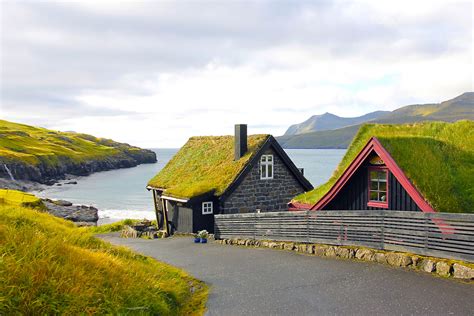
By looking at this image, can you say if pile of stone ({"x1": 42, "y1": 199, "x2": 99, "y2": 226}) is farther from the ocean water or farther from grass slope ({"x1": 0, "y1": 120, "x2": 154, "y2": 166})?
grass slope ({"x1": 0, "y1": 120, "x2": 154, "y2": 166})

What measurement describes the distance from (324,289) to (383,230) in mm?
3662

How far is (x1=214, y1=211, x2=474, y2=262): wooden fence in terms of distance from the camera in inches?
432

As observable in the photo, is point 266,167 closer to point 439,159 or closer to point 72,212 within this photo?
point 439,159

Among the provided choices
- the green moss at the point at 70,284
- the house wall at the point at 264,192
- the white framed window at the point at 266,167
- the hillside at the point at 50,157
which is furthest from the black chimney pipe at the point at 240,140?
the hillside at the point at 50,157

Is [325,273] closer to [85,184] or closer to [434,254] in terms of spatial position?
[434,254]

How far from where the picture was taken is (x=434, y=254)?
1165 centimetres

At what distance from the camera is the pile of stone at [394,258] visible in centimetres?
1070

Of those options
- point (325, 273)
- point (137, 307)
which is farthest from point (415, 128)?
point (137, 307)

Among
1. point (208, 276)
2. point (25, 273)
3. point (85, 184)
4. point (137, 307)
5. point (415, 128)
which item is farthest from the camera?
point (85, 184)

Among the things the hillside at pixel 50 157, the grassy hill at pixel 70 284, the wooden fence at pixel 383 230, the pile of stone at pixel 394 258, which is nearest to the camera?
the grassy hill at pixel 70 284

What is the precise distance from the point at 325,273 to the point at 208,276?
3.77 m

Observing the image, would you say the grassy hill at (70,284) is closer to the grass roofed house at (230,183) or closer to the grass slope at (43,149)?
the grass roofed house at (230,183)

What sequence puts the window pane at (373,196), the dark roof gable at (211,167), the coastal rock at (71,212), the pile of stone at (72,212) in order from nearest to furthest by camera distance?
the window pane at (373,196), the dark roof gable at (211,167), the pile of stone at (72,212), the coastal rock at (71,212)

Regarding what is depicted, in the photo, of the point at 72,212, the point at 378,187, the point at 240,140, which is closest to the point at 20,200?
the point at 240,140
